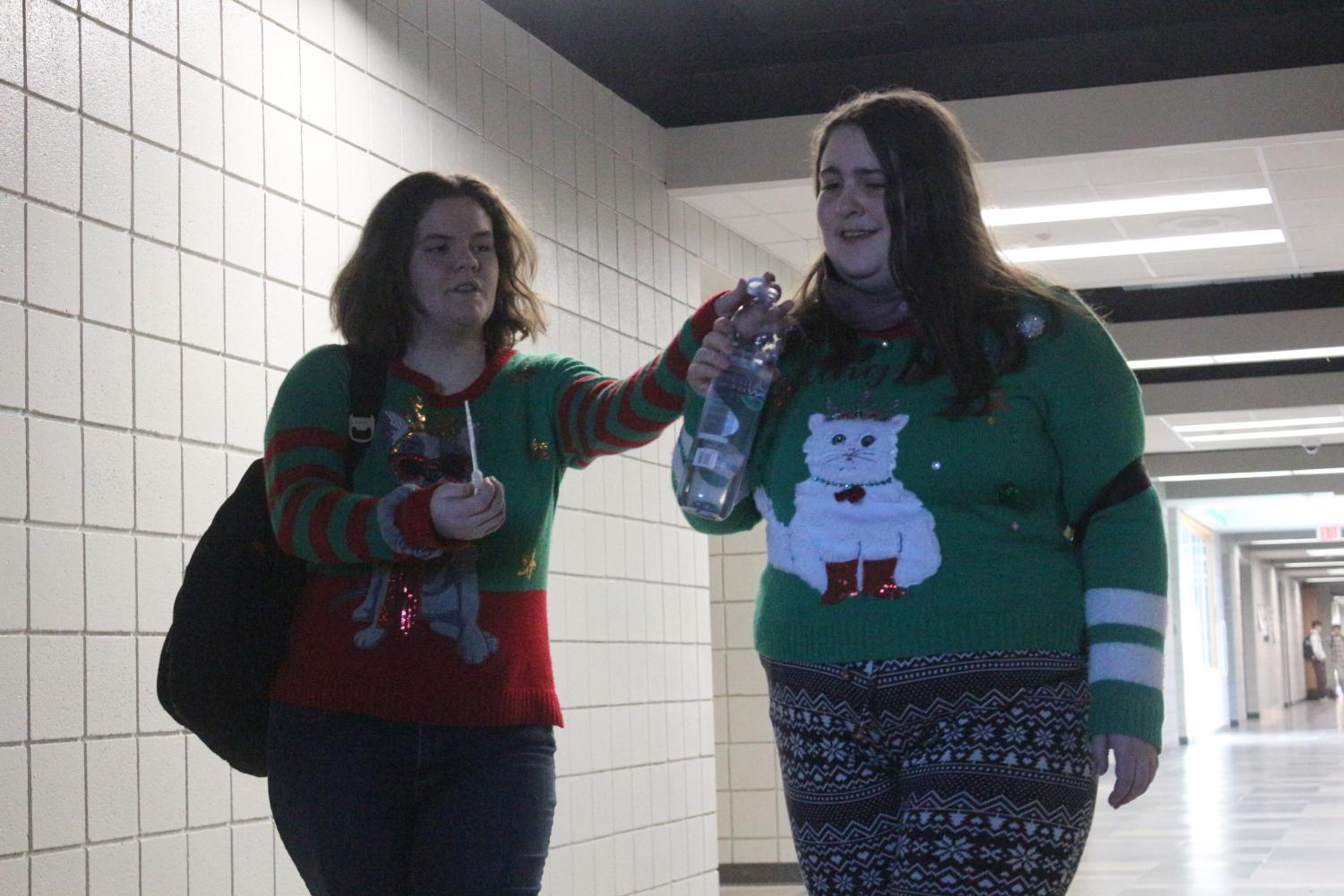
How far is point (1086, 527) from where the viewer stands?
5.81 ft

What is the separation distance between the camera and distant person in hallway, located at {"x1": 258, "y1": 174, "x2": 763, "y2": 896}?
194 cm

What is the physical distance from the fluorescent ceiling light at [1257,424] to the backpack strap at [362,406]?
12083 mm

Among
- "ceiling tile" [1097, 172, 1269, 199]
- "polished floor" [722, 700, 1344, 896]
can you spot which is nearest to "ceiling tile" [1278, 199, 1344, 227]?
"ceiling tile" [1097, 172, 1269, 199]

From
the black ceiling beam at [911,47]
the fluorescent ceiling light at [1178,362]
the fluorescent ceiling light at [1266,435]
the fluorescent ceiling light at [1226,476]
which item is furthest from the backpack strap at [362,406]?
the fluorescent ceiling light at [1226,476]

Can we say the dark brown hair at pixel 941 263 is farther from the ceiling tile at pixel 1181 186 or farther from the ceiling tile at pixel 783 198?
the ceiling tile at pixel 1181 186

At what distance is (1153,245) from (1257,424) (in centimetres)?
610

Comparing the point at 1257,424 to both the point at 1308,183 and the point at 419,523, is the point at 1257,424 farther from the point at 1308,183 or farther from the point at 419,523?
the point at 419,523

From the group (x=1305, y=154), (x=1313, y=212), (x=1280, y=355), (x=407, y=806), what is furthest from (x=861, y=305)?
(x=1280, y=355)

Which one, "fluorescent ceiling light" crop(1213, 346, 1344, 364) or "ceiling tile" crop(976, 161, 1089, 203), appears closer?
"ceiling tile" crop(976, 161, 1089, 203)

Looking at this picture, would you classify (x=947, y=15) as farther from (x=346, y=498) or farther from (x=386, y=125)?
(x=346, y=498)

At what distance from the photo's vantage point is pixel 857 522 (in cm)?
174

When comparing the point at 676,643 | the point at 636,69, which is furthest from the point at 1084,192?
the point at 676,643

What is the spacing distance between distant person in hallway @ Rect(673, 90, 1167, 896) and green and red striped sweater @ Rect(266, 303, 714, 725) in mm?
304

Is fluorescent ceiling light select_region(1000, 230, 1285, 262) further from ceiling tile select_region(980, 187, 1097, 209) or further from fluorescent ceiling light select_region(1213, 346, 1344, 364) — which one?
fluorescent ceiling light select_region(1213, 346, 1344, 364)
